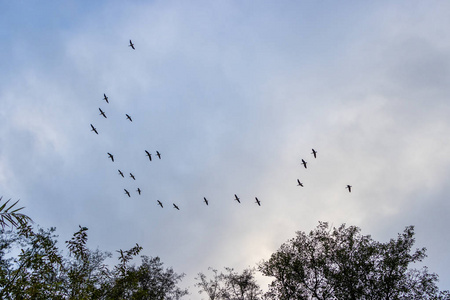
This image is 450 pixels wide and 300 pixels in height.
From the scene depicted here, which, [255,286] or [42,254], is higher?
[255,286]

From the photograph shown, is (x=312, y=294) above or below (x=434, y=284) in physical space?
below

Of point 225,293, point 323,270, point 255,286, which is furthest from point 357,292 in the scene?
point 225,293

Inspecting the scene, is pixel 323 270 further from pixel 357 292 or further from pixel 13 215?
pixel 13 215

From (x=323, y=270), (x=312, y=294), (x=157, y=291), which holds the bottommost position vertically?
(x=157, y=291)

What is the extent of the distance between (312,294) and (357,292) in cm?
454

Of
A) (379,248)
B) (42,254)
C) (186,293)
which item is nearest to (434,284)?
(379,248)

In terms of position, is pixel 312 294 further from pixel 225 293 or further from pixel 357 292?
pixel 225 293

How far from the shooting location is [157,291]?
118 ft

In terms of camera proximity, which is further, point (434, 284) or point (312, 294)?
point (312, 294)

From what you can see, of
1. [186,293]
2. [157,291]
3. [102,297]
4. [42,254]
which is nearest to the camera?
[42,254]

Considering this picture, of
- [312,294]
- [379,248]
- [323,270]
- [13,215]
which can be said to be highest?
[379,248]

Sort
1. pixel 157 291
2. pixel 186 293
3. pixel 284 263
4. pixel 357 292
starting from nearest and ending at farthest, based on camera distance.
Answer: pixel 357 292 < pixel 284 263 < pixel 157 291 < pixel 186 293

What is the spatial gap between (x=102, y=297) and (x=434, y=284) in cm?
3092

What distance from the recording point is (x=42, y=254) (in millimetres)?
7918
